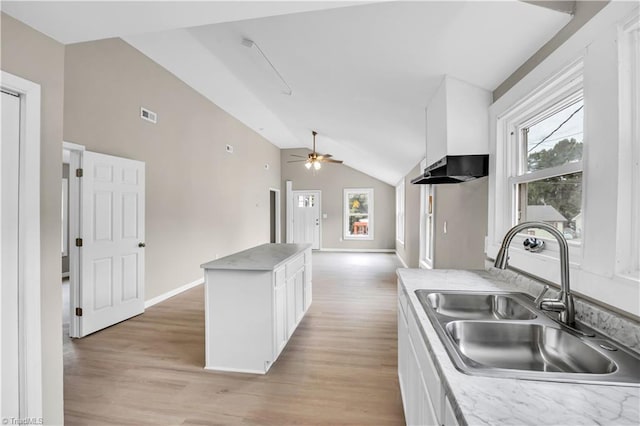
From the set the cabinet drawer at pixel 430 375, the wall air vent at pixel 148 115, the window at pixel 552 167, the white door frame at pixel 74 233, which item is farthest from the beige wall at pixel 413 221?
the white door frame at pixel 74 233

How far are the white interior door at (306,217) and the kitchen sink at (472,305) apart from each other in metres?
8.40

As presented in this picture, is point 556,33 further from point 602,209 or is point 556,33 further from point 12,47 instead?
point 12,47

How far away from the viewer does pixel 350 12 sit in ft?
5.97

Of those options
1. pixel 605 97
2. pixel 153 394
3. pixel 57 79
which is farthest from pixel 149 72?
pixel 605 97

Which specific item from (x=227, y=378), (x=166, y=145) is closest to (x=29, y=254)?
(x=227, y=378)

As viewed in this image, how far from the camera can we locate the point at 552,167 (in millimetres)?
1651

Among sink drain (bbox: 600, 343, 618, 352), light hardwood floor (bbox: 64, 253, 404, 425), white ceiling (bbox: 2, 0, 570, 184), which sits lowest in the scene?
light hardwood floor (bbox: 64, 253, 404, 425)

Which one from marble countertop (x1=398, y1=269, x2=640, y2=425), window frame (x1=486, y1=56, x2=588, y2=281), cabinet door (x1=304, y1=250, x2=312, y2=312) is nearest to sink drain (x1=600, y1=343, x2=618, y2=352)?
marble countertop (x1=398, y1=269, x2=640, y2=425)

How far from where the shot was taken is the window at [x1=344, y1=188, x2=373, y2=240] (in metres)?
9.88

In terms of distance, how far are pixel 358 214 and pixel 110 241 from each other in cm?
745

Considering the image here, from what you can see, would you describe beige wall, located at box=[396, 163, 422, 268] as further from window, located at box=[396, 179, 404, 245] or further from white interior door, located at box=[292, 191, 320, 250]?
white interior door, located at box=[292, 191, 320, 250]

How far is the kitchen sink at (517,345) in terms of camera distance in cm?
114

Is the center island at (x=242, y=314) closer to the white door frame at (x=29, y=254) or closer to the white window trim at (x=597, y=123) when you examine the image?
the white door frame at (x=29, y=254)

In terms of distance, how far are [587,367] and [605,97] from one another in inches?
38.0
